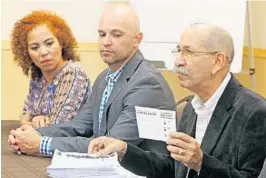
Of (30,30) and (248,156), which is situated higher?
(30,30)

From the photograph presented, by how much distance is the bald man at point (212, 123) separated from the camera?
70.7 inches

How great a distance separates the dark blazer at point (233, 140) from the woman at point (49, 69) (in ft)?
2.49

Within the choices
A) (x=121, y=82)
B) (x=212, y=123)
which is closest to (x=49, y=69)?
(x=121, y=82)

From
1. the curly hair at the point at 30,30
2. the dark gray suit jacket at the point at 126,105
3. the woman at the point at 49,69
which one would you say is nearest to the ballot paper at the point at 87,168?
the dark gray suit jacket at the point at 126,105

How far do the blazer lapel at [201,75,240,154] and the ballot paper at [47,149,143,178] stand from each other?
317 mm

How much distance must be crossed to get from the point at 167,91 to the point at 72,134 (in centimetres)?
53

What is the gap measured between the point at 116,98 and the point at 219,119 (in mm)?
589

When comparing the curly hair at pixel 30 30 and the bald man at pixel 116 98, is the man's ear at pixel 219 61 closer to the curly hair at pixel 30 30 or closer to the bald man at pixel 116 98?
the bald man at pixel 116 98

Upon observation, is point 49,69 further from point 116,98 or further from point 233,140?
point 233,140

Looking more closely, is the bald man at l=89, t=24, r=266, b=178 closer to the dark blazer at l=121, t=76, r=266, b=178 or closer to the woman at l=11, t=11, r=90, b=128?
→ the dark blazer at l=121, t=76, r=266, b=178

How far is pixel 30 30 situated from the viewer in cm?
283

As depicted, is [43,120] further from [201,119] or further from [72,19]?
[72,19]

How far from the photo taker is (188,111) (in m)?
2.14

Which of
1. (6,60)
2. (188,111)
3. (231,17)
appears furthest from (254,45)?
(188,111)
